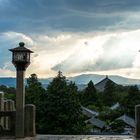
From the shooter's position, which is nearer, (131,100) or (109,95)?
(131,100)

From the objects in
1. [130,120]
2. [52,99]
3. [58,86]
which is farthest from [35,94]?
[130,120]

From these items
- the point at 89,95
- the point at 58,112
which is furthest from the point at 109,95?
the point at 58,112

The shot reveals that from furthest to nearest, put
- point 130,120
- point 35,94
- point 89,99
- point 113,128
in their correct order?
point 89,99 < point 130,120 < point 113,128 < point 35,94

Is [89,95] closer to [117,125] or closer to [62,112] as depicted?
[117,125]

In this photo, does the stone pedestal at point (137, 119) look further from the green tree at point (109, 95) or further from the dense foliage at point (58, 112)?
the green tree at point (109, 95)

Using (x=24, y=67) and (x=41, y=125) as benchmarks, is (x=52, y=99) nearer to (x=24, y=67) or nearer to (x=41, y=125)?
(x=41, y=125)

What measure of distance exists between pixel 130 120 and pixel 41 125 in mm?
28027

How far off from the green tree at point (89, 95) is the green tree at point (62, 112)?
130 feet

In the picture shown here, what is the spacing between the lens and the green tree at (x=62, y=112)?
1035 inches

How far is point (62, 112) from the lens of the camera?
2667 centimetres

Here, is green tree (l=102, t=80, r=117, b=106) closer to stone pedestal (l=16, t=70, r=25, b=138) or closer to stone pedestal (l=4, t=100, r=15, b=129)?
stone pedestal (l=4, t=100, r=15, b=129)

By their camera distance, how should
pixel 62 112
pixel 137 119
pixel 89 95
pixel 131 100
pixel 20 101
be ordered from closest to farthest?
pixel 137 119 < pixel 20 101 < pixel 62 112 < pixel 131 100 < pixel 89 95

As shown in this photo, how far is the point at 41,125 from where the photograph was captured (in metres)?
26.5

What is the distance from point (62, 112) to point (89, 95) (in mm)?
43536
